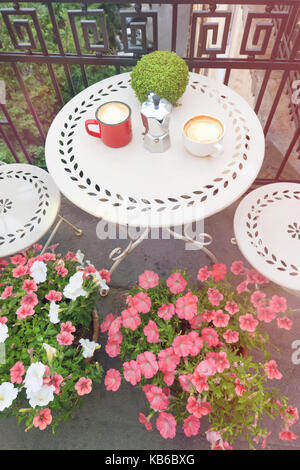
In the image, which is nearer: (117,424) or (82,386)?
(82,386)

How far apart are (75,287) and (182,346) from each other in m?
0.52

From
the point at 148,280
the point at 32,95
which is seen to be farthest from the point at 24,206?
the point at 32,95

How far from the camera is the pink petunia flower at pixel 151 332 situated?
1.47m

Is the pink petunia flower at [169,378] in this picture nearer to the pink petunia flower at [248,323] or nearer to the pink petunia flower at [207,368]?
the pink petunia flower at [207,368]

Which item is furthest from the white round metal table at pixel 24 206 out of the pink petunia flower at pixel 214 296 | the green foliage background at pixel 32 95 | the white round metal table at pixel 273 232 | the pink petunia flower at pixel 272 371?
the green foliage background at pixel 32 95

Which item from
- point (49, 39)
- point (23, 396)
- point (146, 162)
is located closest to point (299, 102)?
point (146, 162)

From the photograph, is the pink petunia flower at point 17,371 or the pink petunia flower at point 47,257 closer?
the pink petunia flower at point 17,371

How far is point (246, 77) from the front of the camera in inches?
170

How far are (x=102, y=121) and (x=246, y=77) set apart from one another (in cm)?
350

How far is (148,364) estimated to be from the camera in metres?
1.41

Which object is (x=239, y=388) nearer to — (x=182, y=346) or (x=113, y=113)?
(x=182, y=346)

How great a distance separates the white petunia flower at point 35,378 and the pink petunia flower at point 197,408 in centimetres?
58

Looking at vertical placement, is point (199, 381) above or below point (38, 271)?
below
